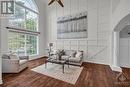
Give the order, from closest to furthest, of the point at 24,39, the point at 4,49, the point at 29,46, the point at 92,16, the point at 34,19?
the point at 4,49 → the point at 92,16 → the point at 24,39 → the point at 29,46 → the point at 34,19

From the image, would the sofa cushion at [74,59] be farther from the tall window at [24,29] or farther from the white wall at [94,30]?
the tall window at [24,29]

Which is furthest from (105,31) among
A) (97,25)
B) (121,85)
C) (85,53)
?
(121,85)

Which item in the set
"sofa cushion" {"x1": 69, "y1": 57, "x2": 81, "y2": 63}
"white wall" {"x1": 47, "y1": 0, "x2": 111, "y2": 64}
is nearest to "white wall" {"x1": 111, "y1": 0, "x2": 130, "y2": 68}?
"white wall" {"x1": 47, "y1": 0, "x2": 111, "y2": 64}

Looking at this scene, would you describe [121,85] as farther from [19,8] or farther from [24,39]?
[19,8]

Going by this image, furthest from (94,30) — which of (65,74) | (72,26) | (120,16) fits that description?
(65,74)

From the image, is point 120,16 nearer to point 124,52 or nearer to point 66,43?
point 124,52

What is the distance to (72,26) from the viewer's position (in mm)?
7711

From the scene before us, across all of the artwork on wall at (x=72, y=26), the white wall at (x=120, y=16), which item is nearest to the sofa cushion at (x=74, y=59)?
the white wall at (x=120, y=16)

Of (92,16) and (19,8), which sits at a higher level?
(19,8)

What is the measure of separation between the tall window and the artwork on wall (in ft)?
6.49

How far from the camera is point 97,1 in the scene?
6.73 m

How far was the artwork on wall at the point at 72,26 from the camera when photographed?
7.23 m

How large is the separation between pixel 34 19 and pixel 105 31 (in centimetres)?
542

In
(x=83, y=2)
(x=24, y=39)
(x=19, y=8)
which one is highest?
(x=83, y=2)
